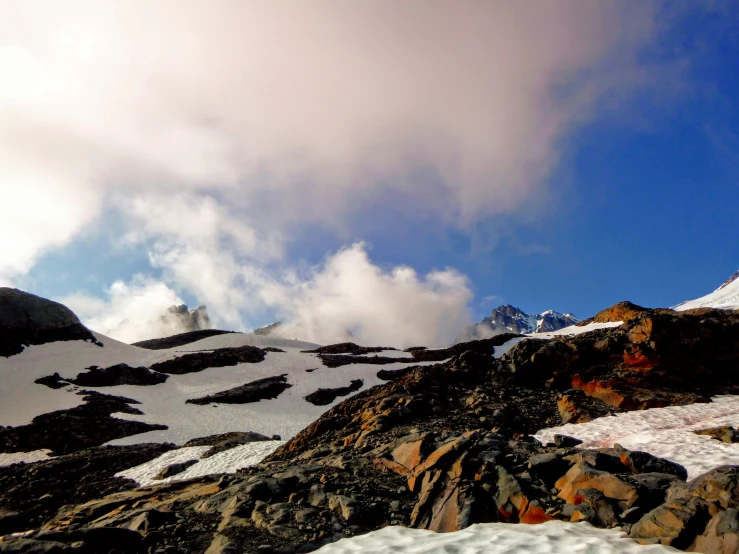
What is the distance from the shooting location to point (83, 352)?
65750 millimetres

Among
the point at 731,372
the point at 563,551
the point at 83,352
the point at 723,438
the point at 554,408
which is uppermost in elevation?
the point at 83,352

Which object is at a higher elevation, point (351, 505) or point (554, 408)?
point (554, 408)

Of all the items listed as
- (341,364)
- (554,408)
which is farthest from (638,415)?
(341,364)

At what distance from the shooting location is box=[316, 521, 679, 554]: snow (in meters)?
7.52

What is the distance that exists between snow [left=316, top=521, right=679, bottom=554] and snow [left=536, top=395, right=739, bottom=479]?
534 cm

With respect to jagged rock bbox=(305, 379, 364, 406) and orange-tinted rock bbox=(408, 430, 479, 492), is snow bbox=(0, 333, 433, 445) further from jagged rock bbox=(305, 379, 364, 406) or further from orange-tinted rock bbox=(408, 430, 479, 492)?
orange-tinted rock bbox=(408, 430, 479, 492)

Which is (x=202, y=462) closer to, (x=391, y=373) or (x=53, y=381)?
(x=391, y=373)

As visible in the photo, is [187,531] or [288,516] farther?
[288,516]

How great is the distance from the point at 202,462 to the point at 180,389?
36.7 m

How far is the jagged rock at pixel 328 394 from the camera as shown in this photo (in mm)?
52619

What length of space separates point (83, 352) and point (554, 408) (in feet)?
229

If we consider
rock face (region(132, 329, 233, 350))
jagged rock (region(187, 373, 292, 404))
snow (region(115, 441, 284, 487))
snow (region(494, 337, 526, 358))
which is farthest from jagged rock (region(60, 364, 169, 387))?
snow (region(494, 337, 526, 358))

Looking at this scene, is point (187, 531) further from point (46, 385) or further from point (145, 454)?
point (46, 385)

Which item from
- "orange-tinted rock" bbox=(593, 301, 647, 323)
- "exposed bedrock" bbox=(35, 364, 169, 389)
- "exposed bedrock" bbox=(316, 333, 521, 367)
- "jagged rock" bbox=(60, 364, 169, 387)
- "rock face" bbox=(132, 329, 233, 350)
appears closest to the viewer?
"exposed bedrock" bbox=(35, 364, 169, 389)
